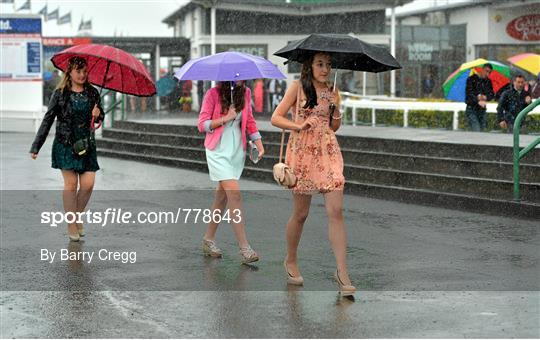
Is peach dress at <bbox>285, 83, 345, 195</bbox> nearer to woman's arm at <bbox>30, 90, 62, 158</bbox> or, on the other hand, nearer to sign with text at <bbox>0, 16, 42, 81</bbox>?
woman's arm at <bbox>30, 90, 62, 158</bbox>

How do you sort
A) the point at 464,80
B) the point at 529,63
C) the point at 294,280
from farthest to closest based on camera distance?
the point at 464,80, the point at 529,63, the point at 294,280

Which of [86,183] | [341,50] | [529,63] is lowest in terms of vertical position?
[86,183]

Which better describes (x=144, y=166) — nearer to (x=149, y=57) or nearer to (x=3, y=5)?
(x=3, y=5)

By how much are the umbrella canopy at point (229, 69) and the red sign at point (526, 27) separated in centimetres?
3865

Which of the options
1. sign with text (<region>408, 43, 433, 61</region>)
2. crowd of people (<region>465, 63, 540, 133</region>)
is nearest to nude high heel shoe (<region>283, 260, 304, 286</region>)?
crowd of people (<region>465, 63, 540, 133</region>)

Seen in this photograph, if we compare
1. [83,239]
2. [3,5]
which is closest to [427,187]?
[83,239]

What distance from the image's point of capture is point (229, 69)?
8.88 m

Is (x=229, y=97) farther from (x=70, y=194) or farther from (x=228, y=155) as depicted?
(x=70, y=194)

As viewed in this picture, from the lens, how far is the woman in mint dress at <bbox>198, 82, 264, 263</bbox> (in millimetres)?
9031

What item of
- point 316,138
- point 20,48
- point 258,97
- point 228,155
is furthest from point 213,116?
point 258,97

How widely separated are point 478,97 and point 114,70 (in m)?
9.93

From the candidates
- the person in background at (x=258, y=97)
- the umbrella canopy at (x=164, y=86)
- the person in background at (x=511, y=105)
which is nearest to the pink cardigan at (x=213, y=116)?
the person in background at (x=511, y=105)

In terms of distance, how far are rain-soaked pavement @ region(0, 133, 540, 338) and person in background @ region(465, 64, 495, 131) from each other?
643 cm

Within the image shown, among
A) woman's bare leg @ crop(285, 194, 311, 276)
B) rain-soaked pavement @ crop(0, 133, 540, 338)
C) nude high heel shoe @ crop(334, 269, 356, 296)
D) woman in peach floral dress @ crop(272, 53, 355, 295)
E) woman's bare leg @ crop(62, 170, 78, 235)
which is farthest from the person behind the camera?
woman's bare leg @ crop(62, 170, 78, 235)
